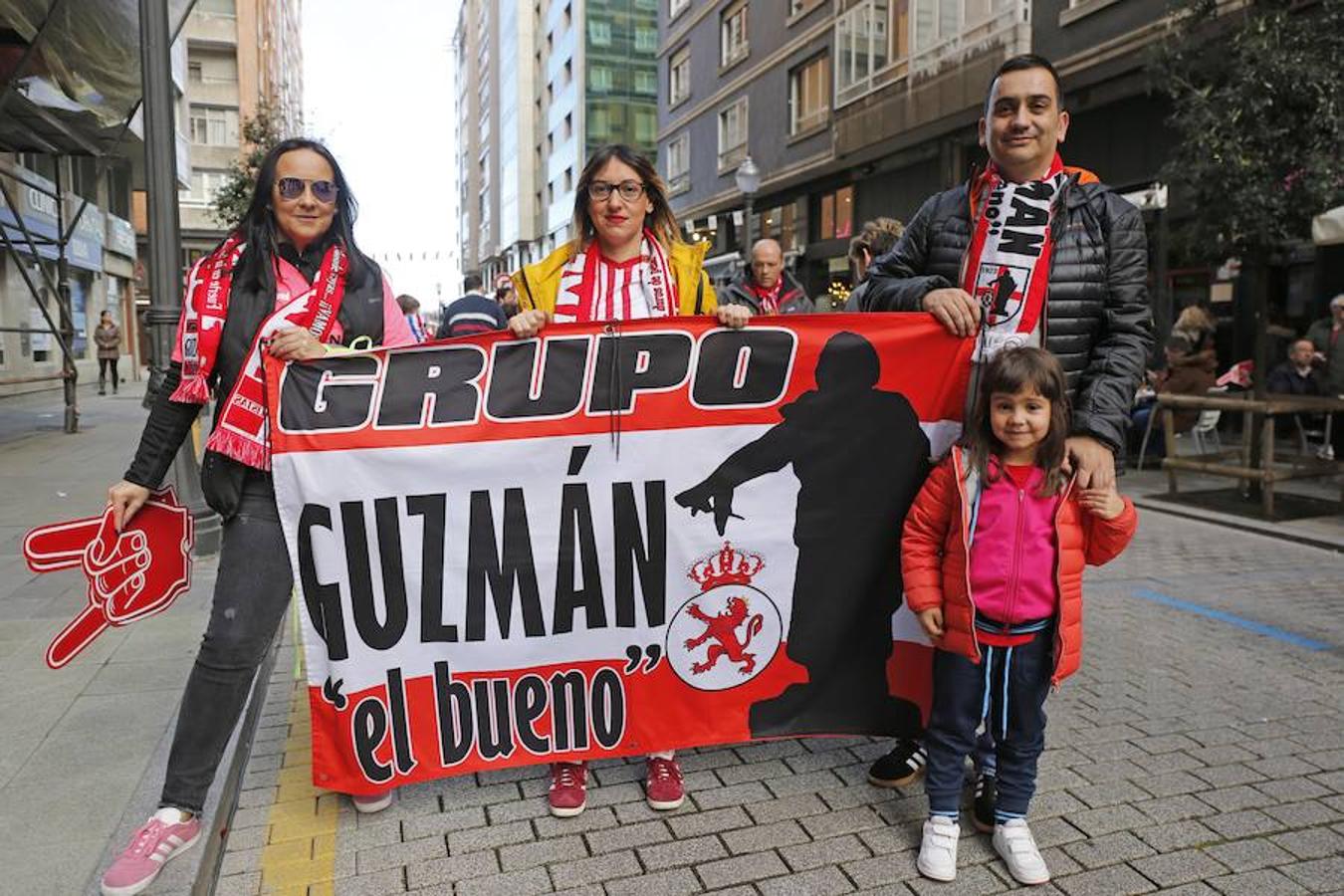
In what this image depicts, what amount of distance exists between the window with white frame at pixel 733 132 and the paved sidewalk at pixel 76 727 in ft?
75.7

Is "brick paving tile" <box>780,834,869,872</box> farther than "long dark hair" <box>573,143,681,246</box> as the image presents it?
No

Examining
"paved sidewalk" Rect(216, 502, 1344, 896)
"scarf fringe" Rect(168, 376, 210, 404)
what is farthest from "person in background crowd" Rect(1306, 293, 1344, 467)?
"scarf fringe" Rect(168, 376, 210, 404)

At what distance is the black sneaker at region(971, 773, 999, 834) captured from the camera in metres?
2.96

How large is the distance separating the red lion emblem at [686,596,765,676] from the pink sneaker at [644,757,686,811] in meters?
0.33

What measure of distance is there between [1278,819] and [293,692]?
3.74 m

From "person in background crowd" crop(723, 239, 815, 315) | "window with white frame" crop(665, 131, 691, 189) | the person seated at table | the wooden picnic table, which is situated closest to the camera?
"person in background crowd" crop(723, 239, 815, 315)

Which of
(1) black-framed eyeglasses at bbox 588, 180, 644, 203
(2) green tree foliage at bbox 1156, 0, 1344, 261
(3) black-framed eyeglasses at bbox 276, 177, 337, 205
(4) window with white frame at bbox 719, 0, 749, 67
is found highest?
(4) window with white frame at bbox 719, 0, 749, 67

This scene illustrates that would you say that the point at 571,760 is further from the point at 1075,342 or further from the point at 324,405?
the point at 1075,342

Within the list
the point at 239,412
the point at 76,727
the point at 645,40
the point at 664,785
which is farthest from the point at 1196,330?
the point at 645,40

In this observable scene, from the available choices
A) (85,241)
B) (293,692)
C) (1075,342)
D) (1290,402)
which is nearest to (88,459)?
(293,692)

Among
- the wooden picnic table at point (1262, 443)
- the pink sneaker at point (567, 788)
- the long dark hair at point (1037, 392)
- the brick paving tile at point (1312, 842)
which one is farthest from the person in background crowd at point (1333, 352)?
the pink sneaker at point (567, 788)

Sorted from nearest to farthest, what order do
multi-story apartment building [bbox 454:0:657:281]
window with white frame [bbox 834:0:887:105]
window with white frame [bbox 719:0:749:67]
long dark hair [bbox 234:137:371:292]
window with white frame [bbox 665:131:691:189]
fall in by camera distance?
1. long dark hair [bbox 234:137:371:292]
2. window with white frame [bbox 834:0:887:105]
3. window with white frame [bbox 719:0:749:67]
4. window with white frame [bbox 665:131:691:189]
5. multi-story apartment building [bbox 454:0:657:281]

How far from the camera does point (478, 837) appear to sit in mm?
2926

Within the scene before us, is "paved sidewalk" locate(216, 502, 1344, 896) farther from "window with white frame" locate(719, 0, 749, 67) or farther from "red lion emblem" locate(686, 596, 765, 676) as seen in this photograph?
"window with white frame" locate(719, 0, 749, 67)
